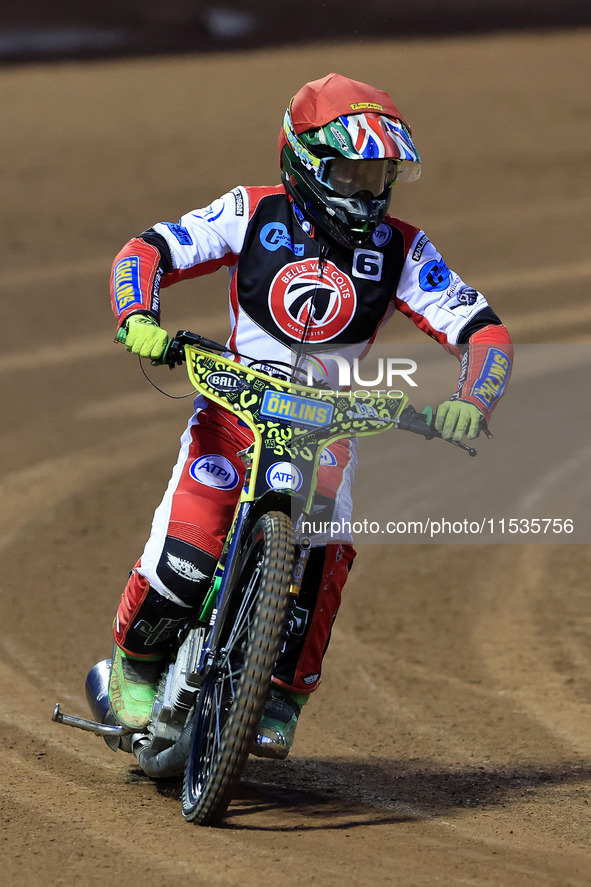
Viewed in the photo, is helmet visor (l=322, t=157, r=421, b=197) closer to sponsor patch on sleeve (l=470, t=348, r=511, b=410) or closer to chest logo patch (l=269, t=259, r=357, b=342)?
chest logo patch (l=269, t=259, r=357, b=342)

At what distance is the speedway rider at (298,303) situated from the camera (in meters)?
5.04

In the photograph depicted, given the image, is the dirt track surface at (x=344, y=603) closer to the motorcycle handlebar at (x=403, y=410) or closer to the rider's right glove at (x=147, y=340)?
the motorcycle handlebar at (x=403, y=410)

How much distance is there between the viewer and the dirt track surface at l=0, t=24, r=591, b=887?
15.4ft

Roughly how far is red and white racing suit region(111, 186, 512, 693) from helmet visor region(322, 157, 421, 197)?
24 cm

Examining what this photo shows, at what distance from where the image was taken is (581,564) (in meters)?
10.2

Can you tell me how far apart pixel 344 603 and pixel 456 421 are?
4.86 meters

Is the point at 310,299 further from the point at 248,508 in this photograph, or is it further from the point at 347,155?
the point at 248,508

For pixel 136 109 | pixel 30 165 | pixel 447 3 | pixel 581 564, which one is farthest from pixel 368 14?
pixel 581 564

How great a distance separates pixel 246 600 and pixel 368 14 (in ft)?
84.0

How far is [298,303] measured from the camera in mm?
5223

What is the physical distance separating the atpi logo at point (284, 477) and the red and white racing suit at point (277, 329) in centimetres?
30

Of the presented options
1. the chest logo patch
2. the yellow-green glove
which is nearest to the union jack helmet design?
the chest logo patch

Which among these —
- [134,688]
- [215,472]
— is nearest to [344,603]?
[134,688]

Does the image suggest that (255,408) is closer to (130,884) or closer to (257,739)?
(257,739)
